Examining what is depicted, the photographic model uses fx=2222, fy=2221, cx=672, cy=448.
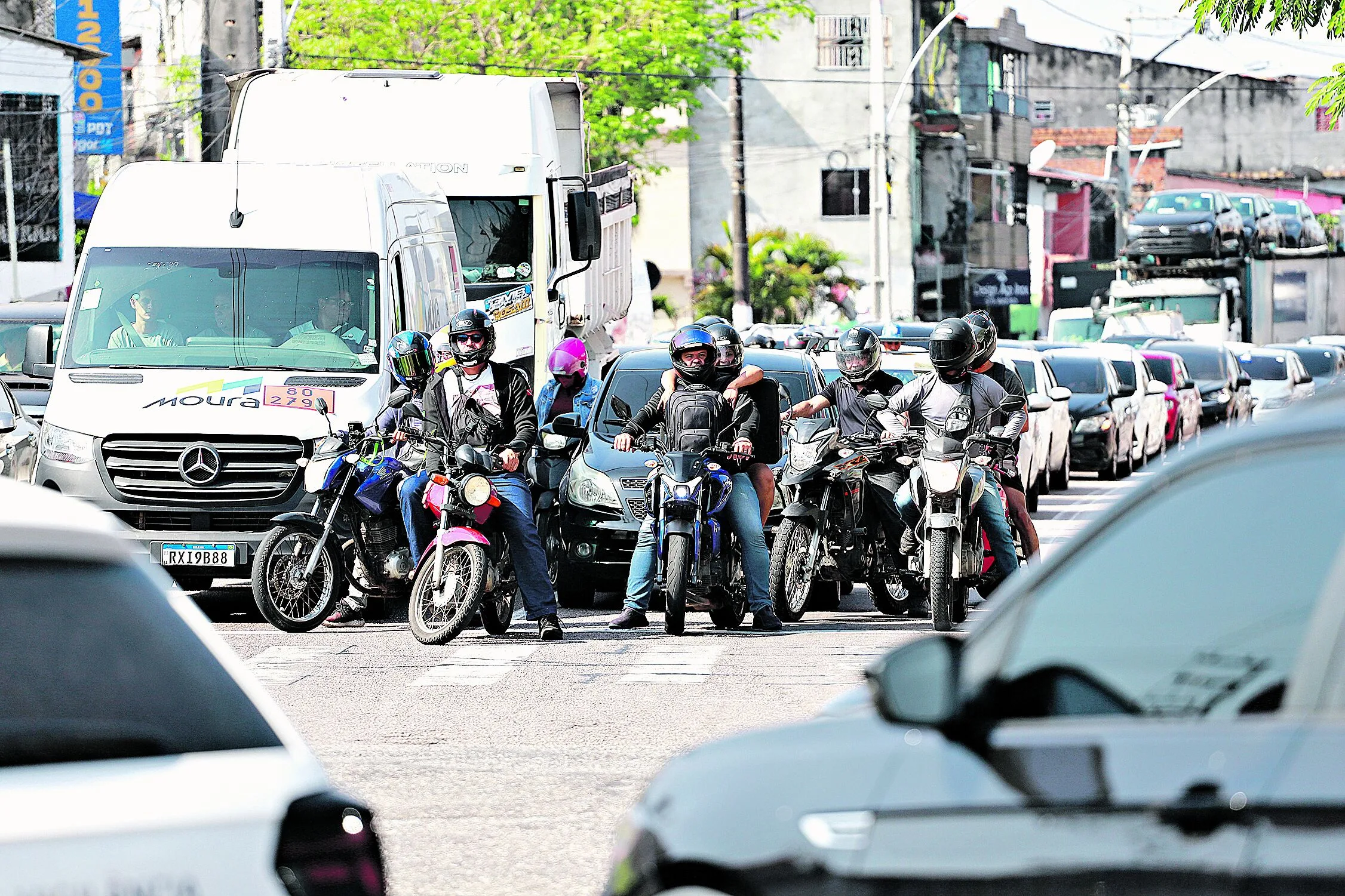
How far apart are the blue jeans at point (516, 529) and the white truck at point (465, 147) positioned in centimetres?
668

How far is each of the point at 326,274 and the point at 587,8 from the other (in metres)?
30.1

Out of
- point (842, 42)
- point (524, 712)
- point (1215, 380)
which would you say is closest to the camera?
point (524, 712)

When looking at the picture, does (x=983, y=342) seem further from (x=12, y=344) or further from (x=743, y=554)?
(x=12, y=344)

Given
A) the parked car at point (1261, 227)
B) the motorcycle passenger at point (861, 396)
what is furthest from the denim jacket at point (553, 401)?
the parked car at point (1261, 227)

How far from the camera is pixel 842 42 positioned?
60.1 m

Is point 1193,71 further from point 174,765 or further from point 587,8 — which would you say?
point 174,765

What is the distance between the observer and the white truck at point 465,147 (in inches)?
772

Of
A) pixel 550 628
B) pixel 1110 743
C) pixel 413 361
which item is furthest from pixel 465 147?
pixel 1110 743

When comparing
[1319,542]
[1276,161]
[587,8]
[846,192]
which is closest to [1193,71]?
[1276,161]

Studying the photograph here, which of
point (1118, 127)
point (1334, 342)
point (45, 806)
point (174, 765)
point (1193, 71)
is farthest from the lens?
point (1193, 71)

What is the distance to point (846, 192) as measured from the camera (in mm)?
60281

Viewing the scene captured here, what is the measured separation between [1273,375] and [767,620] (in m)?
26.7

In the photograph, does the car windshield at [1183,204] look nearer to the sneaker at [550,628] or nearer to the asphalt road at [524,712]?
the asphalt road at [524,712]

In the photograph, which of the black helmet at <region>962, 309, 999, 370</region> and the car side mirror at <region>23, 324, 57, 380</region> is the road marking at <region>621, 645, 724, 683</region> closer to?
the black helmet at <region>962, 309, 999, 370</region>
